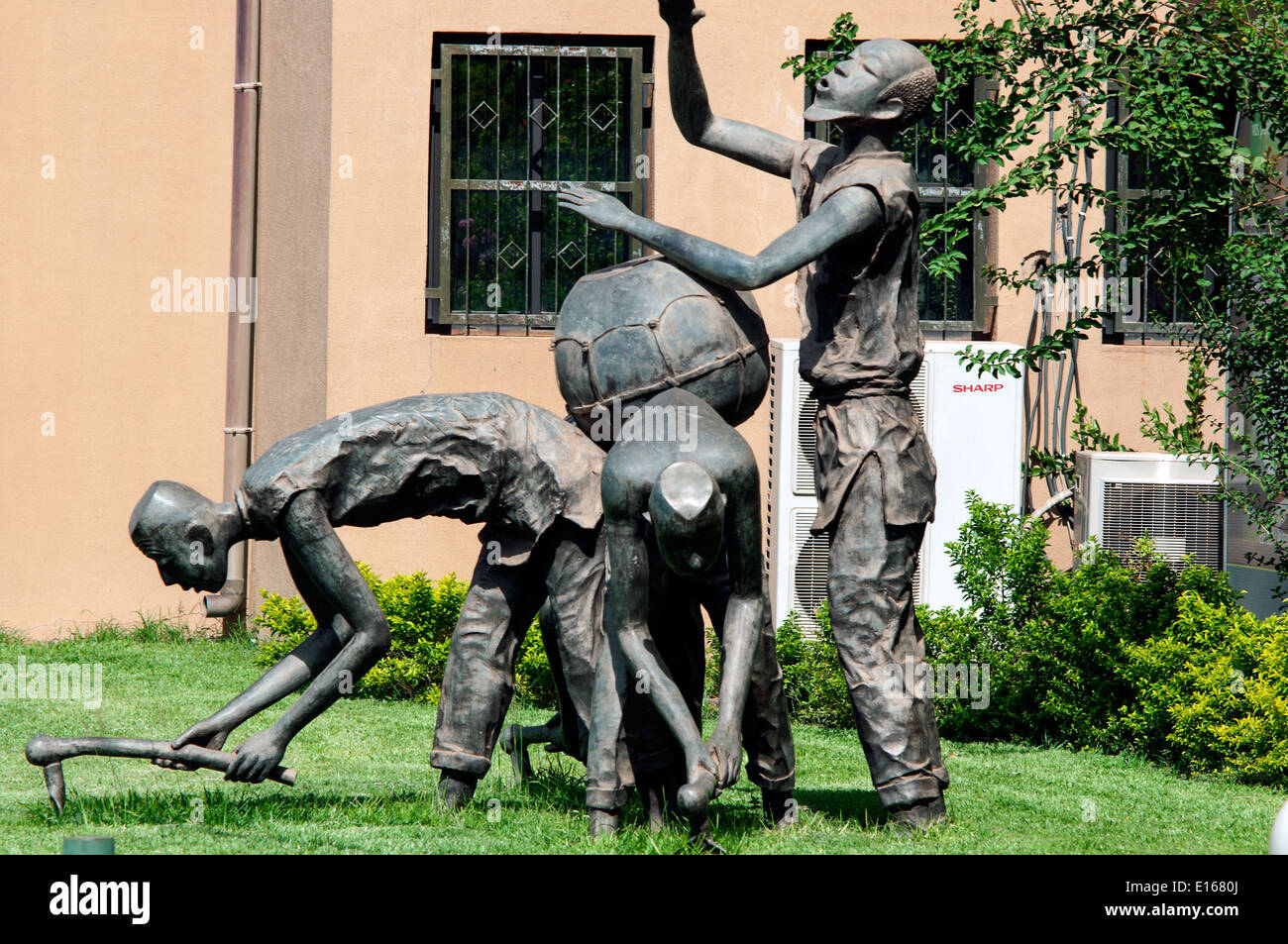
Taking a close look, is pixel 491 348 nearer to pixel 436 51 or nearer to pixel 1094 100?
pixel 436 51

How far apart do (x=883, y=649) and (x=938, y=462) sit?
4235 millimetres

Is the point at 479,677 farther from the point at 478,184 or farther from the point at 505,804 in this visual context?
the point at 478,184

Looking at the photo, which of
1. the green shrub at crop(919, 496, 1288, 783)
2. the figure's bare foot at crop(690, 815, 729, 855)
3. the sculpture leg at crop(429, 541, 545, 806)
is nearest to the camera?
the figure's bare foot at crop(690, 815, 729, 855)

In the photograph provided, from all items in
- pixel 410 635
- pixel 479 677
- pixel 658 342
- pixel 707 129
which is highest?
pixel 707 129

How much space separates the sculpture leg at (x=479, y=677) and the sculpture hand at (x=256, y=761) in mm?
622

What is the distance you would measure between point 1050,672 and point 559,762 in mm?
2728

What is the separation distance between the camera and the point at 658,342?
5.52 m

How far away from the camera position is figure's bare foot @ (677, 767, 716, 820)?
4.63 meters

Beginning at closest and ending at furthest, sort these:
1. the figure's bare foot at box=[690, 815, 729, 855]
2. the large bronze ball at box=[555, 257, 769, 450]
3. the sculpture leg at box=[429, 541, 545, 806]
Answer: the figure's bare foot at box=[690, 815, 729, 855] → the large bronze ball at box=[555, 257, 769, 450] → the sculpture leg at box=[429, 541, 545, 806]

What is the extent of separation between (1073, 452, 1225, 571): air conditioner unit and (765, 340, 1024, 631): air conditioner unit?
49 centimetres

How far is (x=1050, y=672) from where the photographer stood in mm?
8164

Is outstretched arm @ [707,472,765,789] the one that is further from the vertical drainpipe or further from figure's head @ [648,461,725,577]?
the vertical drainpipe

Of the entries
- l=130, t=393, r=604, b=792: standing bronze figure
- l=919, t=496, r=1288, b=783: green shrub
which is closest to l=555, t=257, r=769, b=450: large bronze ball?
l=130, t=393, r=604, b=792: standing bronze figure

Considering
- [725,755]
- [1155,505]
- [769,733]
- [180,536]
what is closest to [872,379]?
[769,733]
